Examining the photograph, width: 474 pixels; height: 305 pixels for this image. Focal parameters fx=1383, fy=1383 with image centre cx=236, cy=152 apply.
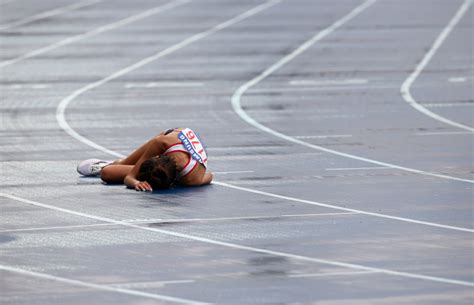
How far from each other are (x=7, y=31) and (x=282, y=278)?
25787 mm

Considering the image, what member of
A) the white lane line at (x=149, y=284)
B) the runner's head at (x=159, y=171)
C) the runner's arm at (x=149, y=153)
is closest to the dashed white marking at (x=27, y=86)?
the runner's arm at (x=149, y=153)

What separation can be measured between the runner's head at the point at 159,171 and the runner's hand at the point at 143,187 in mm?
65

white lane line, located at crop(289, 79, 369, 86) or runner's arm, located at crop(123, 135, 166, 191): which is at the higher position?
runner's arm, located at crop(123, 135, 166, 191)

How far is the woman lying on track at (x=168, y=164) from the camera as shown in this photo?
52.0ft

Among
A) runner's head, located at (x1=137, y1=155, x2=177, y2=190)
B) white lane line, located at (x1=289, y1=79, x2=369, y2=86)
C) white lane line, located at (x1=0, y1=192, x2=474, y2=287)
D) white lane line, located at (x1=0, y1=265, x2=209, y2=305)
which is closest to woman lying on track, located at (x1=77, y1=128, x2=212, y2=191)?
runner's head, located at (x1=137, y1=155, x2=177, y2=190)

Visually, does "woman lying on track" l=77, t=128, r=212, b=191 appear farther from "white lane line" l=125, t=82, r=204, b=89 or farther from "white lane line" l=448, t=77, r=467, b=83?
"white lane line" l=448, t=77, r=467, b=83

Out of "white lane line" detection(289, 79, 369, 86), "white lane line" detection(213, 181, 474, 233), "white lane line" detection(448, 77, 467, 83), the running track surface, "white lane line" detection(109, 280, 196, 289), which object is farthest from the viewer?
"white lane line" detection(448, 77, 467, 83)

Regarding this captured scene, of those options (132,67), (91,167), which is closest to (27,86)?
(132,67)

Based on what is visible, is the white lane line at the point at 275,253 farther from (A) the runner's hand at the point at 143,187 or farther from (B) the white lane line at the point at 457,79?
(B) the white lane line at the point at 457,79

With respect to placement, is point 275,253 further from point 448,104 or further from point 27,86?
point 27,86

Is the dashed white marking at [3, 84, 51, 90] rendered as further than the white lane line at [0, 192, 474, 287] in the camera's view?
Yes

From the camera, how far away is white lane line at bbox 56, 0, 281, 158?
68.1 feet

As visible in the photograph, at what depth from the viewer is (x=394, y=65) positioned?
1171 inches

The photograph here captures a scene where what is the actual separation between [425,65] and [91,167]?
14296mm
